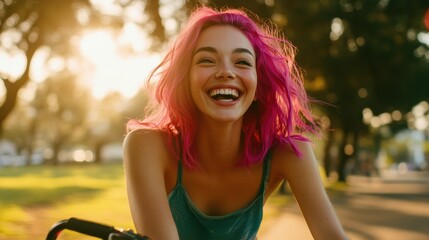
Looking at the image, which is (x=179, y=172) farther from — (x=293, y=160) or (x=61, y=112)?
(x=61, y=112)

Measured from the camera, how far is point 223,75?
2.49 meters

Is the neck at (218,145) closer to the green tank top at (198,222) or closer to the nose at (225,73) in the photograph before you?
the green tank top at (198,222)

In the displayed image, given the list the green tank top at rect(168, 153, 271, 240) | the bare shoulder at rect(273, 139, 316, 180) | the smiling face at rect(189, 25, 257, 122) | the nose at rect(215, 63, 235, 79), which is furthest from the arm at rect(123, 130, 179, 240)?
the bare shoulder at rect(273, 139, 316, 180)

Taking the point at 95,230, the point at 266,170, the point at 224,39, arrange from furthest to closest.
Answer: the point at 266,170 < the point at 224,39 < the point at 95,230

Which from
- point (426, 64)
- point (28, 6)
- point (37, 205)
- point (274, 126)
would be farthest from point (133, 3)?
point (426, 64)

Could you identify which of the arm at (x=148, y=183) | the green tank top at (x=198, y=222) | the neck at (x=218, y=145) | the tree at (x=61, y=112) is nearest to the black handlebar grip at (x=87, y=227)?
the arm at (x=148, y=183)

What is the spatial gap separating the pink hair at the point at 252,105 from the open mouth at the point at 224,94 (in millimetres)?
177

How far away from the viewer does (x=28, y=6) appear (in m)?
16.3

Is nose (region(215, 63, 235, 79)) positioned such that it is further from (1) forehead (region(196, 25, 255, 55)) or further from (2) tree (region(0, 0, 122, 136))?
(2) tree (region(0, 0, 122, 136))

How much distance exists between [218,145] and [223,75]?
40 cm

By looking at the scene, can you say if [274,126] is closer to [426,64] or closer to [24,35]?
[24,35]

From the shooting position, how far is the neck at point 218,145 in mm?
2773

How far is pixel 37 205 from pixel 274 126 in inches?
578

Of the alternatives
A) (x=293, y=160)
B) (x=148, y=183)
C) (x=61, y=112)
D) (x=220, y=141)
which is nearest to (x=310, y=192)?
(x=293, y=160)
